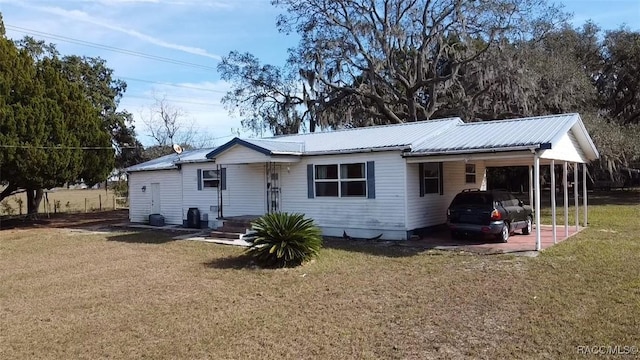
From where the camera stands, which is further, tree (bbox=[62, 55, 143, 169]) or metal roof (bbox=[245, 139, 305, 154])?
tree (bbox=[62, 55, 143, 169])

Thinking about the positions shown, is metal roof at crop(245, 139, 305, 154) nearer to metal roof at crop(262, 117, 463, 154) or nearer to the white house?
the white house

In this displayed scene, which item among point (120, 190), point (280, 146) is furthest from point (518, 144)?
point (120, 190)

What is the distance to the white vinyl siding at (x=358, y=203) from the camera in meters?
14.3

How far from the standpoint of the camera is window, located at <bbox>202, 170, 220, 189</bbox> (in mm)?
19016

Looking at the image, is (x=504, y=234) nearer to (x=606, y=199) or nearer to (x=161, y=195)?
(x=161, y=195)

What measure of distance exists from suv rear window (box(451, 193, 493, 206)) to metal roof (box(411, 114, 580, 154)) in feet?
4.82

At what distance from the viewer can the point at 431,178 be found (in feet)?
51.1

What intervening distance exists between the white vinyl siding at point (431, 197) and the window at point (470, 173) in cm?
15

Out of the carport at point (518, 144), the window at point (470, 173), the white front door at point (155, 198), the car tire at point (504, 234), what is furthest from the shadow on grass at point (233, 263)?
the white front door at point (155, 198)

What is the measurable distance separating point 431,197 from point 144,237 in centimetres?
996

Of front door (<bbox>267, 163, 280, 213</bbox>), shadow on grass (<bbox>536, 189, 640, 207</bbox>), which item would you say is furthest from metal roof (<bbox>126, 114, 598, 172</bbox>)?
shadow on grass (<bbox>536, 189, 640, 207</bbox>)

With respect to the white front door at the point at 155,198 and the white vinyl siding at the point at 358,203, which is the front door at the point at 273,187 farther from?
the white front door at the point at 155,198

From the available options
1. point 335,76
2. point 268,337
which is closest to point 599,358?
point 268,337

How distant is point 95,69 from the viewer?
1256 inches
